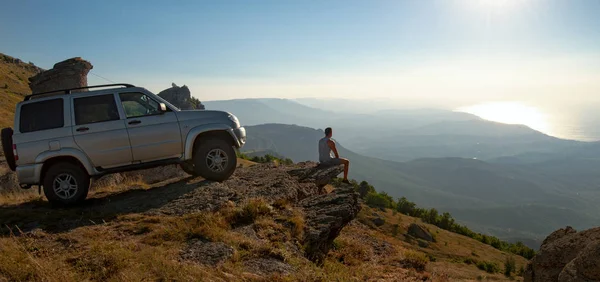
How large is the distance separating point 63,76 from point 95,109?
2481cm

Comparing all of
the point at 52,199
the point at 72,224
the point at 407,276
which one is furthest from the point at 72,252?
the point at 407,276

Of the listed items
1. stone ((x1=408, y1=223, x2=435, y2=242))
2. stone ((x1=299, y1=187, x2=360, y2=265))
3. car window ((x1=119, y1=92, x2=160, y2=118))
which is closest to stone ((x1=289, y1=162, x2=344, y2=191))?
stone ((x1=299, y1=187, x2=360, y2=265))

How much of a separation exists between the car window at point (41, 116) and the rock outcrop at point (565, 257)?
10841 mm

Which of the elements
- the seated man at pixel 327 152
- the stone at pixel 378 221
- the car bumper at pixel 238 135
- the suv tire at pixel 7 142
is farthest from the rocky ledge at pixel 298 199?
the stone at pixel 378 221

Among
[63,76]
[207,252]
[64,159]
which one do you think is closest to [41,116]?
[64,159]

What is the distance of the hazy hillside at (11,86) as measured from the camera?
26.3 m

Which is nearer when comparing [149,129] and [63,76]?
[149,129]

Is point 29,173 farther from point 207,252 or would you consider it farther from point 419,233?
point 419,233

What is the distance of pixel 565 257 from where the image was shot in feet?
22.0

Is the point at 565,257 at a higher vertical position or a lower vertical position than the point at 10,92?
lower

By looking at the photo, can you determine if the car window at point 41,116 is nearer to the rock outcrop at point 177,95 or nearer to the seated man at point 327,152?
the seated man at point 327,152

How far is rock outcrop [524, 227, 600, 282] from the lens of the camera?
5.28 metres

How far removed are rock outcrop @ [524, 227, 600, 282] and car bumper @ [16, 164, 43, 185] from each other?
36.0ft

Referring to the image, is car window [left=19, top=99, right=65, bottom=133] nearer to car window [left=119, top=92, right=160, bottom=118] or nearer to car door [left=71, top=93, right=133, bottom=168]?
car door [left=71, top=93, right=133, bottom=168]
